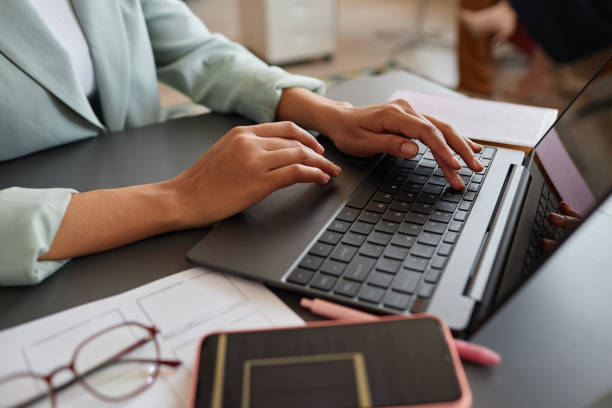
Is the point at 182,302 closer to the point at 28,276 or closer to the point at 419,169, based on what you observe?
the point at 28,276

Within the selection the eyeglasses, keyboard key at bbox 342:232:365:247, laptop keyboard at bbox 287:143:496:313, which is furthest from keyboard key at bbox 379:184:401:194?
the eyeglasses

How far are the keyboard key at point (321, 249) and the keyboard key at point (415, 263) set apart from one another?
75 millimetres

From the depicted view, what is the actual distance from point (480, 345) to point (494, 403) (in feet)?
0.16

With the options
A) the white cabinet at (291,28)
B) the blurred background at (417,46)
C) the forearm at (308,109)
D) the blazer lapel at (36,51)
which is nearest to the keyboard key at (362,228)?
the forearm at (308,109)

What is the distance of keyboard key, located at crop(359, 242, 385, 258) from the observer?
0.46 meters

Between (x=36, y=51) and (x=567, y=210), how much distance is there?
2.25 ft

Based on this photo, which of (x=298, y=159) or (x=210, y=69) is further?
(x=210, y=69)

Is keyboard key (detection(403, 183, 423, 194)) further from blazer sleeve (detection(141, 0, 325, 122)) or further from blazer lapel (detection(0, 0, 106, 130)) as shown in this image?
blazer lapel (detection(0, 0, 106, 130))

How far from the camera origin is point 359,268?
0.44 m

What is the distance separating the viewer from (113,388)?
1.14 feet

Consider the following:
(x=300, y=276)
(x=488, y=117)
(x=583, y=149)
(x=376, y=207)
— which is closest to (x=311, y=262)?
(x=300, y=276)

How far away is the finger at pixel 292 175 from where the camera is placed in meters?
0.52

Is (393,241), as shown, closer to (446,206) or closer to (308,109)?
(446,206)

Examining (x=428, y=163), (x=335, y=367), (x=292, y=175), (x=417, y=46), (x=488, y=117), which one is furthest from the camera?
(x=417, y=46)
